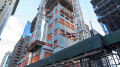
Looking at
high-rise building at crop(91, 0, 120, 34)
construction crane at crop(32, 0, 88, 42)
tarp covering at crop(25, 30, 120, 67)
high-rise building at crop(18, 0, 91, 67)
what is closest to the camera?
tarp covering at crop(25, 30, 120, 67)

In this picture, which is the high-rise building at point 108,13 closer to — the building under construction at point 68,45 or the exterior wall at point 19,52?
the building under construction at point 68,45

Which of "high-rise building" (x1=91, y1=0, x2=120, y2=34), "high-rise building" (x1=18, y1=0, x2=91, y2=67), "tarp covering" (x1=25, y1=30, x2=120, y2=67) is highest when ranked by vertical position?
"high-rise building" (x1=91, y1=0, x2=120, y2=34)

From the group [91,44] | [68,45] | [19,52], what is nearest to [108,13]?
[68,45]

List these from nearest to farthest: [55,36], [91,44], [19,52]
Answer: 1. [91,44]
2. [55,36]
3. [19,52]

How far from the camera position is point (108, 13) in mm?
33031

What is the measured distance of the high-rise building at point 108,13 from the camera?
32141mm

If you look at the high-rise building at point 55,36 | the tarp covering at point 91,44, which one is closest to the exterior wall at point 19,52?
the high-rise building at point 55,36

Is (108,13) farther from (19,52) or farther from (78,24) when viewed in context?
(19,52)

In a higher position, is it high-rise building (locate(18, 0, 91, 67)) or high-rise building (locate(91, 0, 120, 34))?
high-rise building (locate(91, 0, 120, 34))

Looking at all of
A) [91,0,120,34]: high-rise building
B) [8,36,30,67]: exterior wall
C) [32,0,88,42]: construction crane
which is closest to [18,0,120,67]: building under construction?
[32,0,88,42]: construction crane

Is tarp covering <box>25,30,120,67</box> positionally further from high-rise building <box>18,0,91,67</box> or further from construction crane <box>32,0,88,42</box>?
construction crane <box>32,0,88,42</box>

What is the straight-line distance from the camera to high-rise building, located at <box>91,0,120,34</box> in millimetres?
32141

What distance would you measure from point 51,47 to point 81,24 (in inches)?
494

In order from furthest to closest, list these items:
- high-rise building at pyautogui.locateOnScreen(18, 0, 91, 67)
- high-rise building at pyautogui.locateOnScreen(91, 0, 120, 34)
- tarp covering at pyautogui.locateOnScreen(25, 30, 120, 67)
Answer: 1. high-rise building at pyautogui.locateOnScreen(91, 0, 120, 34)
2. high-rise building at pyautogui.locateOnScreen(18, 0, 91, 67)
3. tarp covering at pyautogui.locateOnScreen(25, 30, 120, 67)
